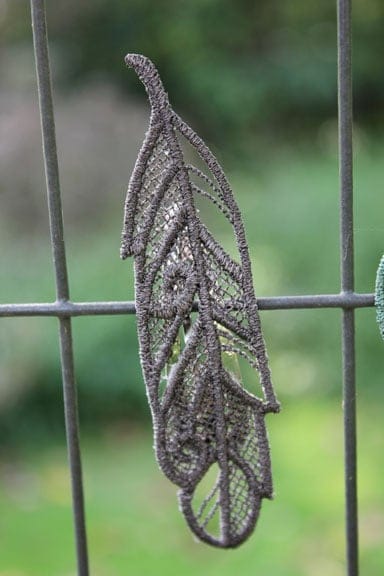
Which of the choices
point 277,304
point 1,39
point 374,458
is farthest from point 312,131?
point 277,304

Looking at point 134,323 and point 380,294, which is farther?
point 134,323

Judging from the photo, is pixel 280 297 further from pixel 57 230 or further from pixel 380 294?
pixel 57 230

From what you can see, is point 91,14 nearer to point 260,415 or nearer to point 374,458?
point 374,458

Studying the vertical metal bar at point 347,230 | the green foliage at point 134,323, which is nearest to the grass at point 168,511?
the green foliage at point 134,323

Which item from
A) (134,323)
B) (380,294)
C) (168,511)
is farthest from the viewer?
(134,323)

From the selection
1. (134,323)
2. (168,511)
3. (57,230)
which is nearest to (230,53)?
(134,323)

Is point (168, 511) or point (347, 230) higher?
point (347, 230)

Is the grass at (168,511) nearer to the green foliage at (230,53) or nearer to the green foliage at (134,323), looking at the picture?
the green foliage at (134,323)
